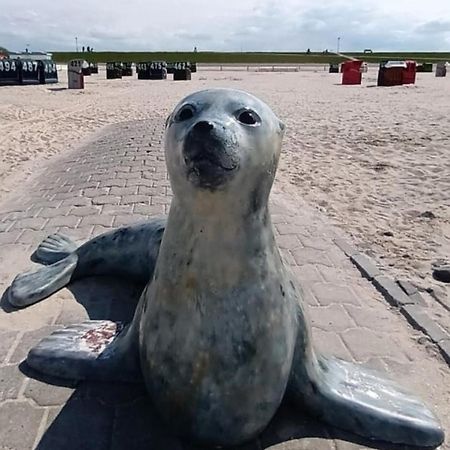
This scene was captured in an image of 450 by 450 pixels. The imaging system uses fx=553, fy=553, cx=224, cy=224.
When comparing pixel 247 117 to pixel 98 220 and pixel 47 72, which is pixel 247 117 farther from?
pixel 47 72

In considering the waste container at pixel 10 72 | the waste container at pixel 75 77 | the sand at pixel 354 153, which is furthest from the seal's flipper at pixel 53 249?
the waste container at pixel 10 72

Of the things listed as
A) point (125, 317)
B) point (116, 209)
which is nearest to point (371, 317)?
point (125, 317)

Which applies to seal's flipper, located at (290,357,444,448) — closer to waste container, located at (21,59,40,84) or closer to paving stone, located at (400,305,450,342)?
paving stone, located at (400,305,450,342)

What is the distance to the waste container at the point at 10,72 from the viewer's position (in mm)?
22312

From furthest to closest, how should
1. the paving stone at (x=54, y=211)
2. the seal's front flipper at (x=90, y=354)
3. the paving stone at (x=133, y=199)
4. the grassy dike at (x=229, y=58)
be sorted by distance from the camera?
the grassy dike at (x=229, y=58), the paving stone at (x=133, y=199), the paving stone at (x=54, y=211), the seal's front flipper at (x=90, y=354)

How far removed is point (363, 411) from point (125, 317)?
1.49 m

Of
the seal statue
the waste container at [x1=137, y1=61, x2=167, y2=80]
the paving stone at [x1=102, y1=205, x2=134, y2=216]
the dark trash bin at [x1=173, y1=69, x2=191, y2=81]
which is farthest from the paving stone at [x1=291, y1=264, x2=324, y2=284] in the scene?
the waste container at [x1=137, y1=61, x2=167, y2=80]

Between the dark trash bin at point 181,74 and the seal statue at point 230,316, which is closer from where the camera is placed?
the seal statue at point 230,316

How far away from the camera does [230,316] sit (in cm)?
190

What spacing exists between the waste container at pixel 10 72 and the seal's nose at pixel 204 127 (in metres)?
23.0

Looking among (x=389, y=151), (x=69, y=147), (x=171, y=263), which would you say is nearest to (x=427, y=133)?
(x=389, y=151)

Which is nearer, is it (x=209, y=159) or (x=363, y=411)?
(x=209, y=159)

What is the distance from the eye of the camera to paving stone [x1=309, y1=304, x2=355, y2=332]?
127 inches

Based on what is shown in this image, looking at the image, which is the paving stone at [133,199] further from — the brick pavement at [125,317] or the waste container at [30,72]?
the waste container at [30,72]
